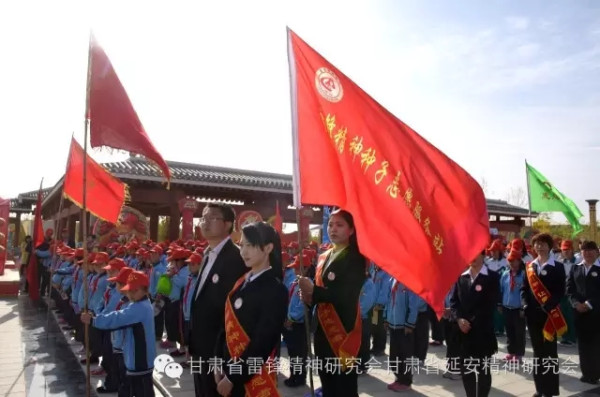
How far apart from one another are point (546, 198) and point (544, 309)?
24.5 ft

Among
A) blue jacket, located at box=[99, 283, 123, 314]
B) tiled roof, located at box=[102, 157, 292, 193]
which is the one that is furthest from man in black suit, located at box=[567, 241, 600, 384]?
tiled roof, located at box=[102, 157, 292, 193]

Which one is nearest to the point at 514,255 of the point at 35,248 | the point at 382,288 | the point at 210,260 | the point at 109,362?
the point at 382,288

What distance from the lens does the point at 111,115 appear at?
496 cm

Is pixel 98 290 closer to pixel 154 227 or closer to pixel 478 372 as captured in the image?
pixel 478 372

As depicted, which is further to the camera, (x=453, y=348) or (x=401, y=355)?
(x=401, y=355)

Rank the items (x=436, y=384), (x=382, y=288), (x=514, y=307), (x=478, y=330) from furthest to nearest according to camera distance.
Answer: (x=514, y=307), (x=382, y=288), (x=436, y=384), (x=478, y=330)

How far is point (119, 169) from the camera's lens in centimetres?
1385

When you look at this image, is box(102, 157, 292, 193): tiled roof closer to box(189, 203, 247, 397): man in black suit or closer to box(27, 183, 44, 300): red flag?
box(27, 183, 44, 300): red flag

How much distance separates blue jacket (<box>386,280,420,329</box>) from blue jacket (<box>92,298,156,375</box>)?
10.2 feet

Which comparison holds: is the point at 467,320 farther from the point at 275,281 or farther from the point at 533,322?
the point at 275,281

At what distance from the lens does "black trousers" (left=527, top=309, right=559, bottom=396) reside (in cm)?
551

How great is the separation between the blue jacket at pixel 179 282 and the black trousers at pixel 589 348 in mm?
5566

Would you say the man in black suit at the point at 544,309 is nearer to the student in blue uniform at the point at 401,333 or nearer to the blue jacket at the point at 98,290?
the student in blue uniform at the point at 401,333

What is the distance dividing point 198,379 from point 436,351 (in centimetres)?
571
